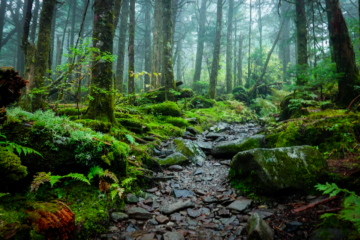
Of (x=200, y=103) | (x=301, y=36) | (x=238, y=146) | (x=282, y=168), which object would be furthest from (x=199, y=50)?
(x=282, y=168)

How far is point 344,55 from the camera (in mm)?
5645

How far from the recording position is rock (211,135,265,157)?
514 cm

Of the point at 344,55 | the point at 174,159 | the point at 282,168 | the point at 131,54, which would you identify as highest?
the point at 131,54

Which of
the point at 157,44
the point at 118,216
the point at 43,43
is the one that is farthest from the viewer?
the point at 157,44

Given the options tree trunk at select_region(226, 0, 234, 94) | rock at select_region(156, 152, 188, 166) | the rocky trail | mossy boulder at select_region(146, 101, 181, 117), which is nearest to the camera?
the rocky trail

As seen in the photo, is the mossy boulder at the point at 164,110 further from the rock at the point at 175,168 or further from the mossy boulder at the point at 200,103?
the mossy boulder at the point at 200,103

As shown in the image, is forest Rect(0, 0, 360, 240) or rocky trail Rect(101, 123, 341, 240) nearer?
forest Rect(0, 0, 360, 240)

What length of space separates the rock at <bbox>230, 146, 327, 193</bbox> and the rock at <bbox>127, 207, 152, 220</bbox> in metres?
1.76

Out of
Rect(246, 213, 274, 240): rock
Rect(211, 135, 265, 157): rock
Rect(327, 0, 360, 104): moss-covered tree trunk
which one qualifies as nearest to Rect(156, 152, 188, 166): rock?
Rect(211, 135, 265, 157): rock

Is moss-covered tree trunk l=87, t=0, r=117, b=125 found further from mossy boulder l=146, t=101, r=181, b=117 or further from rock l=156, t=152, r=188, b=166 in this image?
mossy boulder l=146, t=101, r=181, b=117

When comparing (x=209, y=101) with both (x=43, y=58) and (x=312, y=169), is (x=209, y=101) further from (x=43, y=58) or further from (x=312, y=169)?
(x=312, y=169)

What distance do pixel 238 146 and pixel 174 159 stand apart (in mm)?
1802

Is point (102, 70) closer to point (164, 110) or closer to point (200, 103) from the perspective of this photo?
point (164, 110)

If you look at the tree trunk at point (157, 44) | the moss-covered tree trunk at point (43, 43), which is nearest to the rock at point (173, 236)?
the moss-covered tree trunk at point (43, 43)
